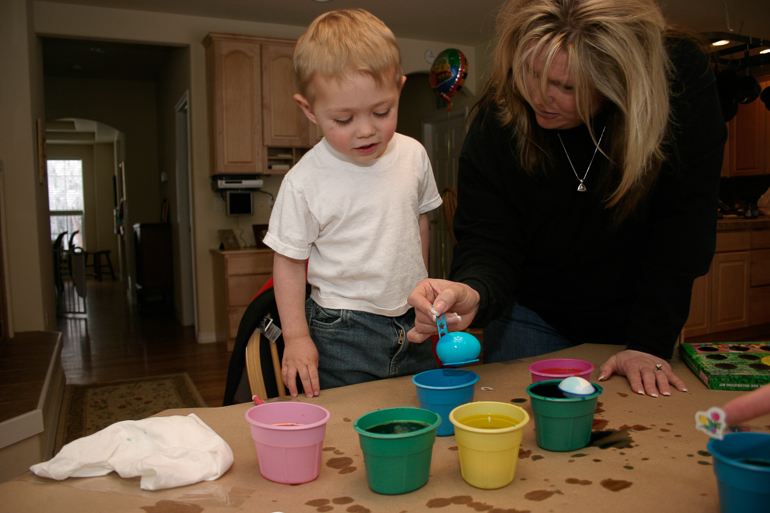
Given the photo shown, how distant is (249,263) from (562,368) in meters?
3.80

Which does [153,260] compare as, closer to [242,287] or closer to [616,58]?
[242,287]

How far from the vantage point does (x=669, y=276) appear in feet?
3.63

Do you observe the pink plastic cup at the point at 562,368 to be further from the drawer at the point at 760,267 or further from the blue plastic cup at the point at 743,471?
the drawer at the point at 760,267

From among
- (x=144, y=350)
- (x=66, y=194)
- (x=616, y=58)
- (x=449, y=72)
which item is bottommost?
(x=144, y=350)

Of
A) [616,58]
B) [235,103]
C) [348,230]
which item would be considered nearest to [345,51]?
[348,230]

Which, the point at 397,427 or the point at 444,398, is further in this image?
the point at 444,398

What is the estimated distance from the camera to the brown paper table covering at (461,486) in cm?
63

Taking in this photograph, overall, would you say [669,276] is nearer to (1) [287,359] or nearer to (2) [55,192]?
(1) [287,359]

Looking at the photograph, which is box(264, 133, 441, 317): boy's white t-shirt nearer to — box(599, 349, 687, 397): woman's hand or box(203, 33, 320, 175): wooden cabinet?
box(599, 349, 687, 397): woman's hand

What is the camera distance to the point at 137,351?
183 inches

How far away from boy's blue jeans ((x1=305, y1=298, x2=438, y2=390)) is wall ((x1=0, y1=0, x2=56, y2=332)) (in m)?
3.06

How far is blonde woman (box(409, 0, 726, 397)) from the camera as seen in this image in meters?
0.98

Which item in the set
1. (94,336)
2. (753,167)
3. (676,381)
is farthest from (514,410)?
(753,167)

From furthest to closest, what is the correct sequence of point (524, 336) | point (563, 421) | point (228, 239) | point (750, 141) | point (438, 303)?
point (750, 141)
point (228, 239)
point (524, 336)
point (438, 303)
point (563, 421)
